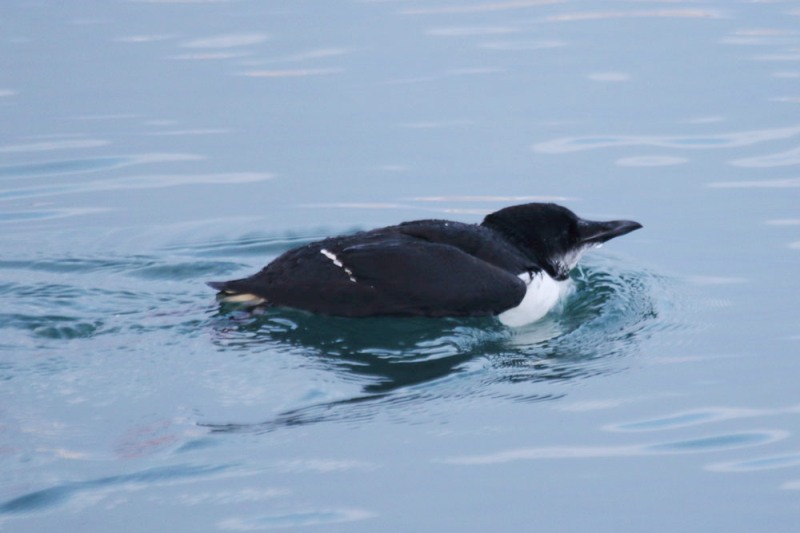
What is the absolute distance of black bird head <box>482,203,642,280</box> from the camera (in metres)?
7.76

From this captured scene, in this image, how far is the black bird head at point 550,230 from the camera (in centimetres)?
776

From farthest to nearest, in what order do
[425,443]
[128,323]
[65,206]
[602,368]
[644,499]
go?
1. [65,206]
2. [128,323]
3. [602,368]
4. [425,443]
5. [644,499]

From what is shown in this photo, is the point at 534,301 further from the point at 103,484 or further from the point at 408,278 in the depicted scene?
the point at 103,484

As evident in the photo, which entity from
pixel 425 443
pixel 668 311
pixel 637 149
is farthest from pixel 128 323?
pixel 637 149

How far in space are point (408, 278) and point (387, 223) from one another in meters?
2.04

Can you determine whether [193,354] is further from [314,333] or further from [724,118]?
[724,118]

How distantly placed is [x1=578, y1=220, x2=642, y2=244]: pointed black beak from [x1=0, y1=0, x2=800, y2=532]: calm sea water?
320 millimetres

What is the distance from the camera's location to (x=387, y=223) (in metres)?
9.02

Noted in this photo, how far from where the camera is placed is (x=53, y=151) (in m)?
10.4

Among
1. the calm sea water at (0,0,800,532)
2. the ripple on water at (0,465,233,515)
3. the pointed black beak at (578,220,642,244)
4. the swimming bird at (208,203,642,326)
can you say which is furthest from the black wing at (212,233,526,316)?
the ripple on water at (0,465,233,515)

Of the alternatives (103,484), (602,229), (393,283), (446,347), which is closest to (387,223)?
(602,229)

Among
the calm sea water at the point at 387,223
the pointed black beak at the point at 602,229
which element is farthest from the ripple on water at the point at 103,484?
the pointed black beak at the point at 602,229

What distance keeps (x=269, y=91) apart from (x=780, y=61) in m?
4.13

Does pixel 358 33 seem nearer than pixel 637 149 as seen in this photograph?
No
